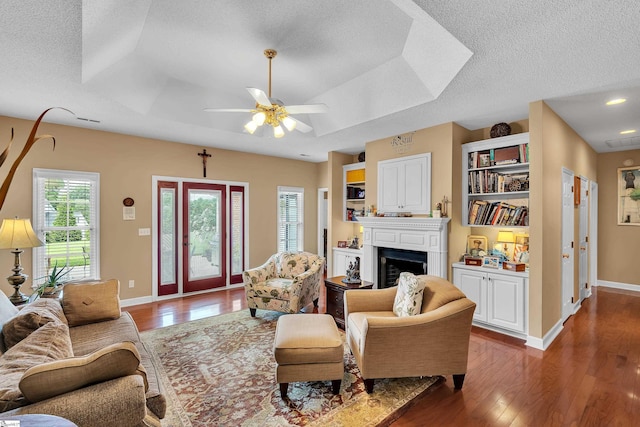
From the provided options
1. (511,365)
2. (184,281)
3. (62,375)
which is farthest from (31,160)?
(511,365)

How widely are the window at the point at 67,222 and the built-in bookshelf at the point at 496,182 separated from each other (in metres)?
5.17

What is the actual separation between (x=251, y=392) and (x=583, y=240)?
206 inches

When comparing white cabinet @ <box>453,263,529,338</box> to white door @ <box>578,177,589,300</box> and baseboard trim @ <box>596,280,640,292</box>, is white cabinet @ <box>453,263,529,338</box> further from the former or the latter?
baseboard trim @ <box>596,280,640,292</box>

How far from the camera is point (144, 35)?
261 cm

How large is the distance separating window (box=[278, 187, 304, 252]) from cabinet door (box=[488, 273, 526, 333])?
4.03 metres

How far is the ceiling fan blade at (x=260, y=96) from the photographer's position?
92.0 inches

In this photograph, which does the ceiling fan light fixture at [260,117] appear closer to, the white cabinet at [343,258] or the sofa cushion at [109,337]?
the sofa cushion at [109,337]

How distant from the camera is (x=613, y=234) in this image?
5492 millimetres

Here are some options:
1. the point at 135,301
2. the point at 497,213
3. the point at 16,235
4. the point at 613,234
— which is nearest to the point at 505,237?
the point at 497,213

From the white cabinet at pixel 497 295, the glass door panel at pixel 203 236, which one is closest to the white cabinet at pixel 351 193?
the glass door panel at pixel 203 236

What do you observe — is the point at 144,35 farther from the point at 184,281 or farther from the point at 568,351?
the point at 568,351

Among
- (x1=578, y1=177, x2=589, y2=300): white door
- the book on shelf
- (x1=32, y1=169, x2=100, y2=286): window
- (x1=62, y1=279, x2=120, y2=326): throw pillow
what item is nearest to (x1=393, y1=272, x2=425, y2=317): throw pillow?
the book on shelf

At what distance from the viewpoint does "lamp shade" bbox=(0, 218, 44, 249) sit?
9.93 feet

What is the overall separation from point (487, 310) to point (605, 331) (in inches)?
54.7
